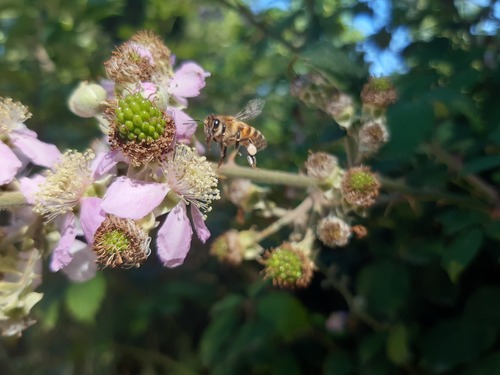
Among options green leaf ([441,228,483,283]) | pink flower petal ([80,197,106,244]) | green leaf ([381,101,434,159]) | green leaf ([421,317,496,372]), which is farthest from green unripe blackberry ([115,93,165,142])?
green leaf ([421,317,496,372])

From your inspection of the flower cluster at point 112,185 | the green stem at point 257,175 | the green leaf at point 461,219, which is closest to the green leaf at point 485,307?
the green leaf at point 461,219

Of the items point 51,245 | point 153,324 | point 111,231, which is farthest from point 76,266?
point 153,324

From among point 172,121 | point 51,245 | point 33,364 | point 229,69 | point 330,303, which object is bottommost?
point 33,364

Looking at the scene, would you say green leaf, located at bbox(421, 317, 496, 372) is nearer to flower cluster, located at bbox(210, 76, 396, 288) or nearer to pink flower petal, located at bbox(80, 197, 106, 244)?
flower cluster, located at bbox(210, 76, 396, 288)

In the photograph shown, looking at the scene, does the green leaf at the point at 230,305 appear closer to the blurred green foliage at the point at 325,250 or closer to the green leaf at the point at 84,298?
the blurred green foliage at the point at 325,250

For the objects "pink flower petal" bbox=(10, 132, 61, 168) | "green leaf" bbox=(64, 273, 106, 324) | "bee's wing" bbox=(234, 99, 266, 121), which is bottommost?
"green leaf" bbox=(64, 273, 106, 324)

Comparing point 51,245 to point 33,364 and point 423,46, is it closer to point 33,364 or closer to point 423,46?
point 423,46
